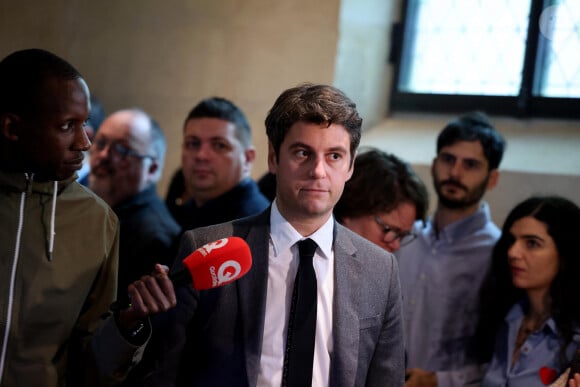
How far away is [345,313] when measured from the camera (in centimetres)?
214

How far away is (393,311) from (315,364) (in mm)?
296

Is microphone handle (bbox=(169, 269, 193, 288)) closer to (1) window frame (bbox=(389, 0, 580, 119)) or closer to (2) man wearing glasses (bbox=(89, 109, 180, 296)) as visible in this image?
(2) man wearing glasses (bbox=(89, 109, 180, 296))

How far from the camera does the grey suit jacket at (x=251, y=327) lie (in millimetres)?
2066

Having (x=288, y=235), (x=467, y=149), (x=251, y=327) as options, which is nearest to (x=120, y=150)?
(x=467, y=149)

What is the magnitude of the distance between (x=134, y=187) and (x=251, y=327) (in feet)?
7.40

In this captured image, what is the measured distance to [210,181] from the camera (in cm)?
382

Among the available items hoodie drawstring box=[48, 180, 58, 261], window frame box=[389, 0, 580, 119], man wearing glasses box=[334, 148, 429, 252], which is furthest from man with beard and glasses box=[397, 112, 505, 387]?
hoodie drawstring box=[48, 180, 58, 261]

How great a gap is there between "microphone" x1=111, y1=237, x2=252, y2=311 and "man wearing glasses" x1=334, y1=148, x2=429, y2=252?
1101 mm

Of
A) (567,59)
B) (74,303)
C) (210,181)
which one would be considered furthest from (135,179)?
(567,59)

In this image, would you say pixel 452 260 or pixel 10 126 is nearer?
pixel 10 126

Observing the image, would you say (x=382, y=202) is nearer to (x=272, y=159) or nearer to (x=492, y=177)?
(x=272, y=159)

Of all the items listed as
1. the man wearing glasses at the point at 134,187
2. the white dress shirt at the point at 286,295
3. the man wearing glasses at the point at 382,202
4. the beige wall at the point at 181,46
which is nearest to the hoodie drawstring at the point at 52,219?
the white dress shirt at the point at 286,295

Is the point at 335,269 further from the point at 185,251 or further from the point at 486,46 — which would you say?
the point at 486,46

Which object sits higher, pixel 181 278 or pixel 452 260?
pixel 181 278
